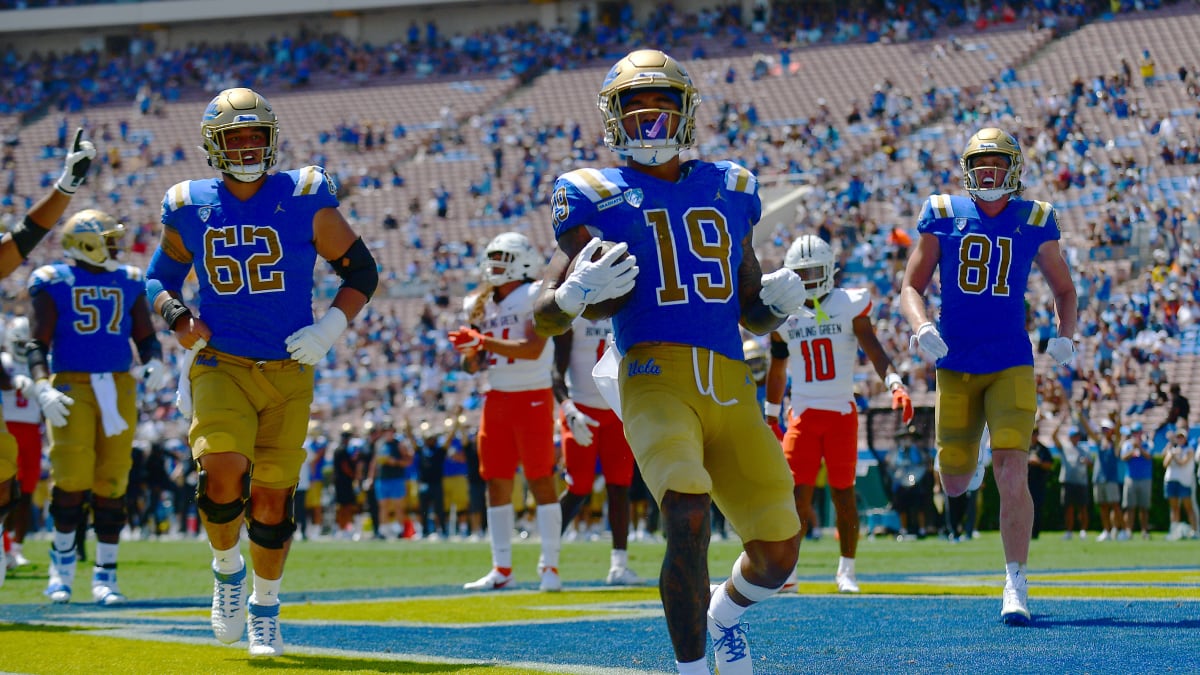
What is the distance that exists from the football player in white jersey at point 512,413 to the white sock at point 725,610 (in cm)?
461

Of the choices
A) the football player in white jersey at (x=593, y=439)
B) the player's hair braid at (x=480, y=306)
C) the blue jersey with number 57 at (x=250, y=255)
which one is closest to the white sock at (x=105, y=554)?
the player's hair braid at (x=480, y=306)

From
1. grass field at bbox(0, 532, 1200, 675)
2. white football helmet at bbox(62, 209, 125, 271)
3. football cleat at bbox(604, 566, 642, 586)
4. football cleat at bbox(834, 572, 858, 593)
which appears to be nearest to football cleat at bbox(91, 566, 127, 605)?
grass field at bbox(0, 532, 1200, 675)

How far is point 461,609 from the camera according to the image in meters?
7.88

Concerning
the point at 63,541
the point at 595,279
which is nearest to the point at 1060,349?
the point at 595,279

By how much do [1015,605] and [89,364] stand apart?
17.7 ft

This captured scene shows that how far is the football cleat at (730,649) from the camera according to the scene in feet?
14.6

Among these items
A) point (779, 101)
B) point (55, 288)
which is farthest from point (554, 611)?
point (779, 101)

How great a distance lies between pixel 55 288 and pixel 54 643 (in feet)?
10.1

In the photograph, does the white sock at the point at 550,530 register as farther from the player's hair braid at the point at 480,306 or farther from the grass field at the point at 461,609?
the player's hair braid at the point at 480,306

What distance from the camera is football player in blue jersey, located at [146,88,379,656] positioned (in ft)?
19.0

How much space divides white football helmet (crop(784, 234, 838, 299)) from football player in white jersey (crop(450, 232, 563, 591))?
1.67 meters

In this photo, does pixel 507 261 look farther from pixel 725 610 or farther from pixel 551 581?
pixel 725 610

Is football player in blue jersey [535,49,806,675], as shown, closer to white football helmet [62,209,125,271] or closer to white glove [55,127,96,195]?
white glove [55,127,96,195]

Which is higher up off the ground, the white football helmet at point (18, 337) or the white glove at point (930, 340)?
the white glove at point (930, 340)
